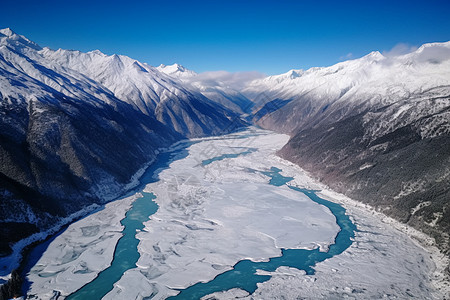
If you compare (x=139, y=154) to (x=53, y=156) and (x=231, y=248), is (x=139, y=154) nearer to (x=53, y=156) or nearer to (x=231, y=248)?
(x=53, y=156)

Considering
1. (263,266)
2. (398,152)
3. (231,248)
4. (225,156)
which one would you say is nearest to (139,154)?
(225,156)

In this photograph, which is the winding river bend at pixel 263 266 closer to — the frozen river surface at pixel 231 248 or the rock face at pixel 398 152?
the frozen river surface at pixel 231 248

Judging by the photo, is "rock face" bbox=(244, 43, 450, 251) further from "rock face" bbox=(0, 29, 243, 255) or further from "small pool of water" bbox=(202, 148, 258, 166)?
"rock face" bbox=(0, 29, 243, 255)

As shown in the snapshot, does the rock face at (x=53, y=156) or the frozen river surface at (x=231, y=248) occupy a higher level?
the rock face at (x=53, y=156)

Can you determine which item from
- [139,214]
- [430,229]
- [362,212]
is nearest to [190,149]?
[139,214]

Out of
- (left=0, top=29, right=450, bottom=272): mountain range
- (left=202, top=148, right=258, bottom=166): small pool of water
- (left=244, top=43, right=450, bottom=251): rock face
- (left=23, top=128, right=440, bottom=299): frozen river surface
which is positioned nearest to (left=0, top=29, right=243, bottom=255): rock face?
(left=0, top=29, right=450, bottom=272): mountain range

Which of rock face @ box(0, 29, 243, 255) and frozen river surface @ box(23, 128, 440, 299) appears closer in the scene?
frozen river surface @ box(23, 128, 440, 299)

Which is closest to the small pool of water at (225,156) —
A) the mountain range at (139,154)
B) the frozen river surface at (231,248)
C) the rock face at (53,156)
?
the mountain range at (139,154)

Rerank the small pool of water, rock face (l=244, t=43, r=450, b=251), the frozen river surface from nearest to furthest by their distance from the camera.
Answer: the frozen river surface < rock face (l=244, t=43, r=450, b=251) < the small pool of water
